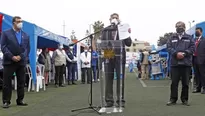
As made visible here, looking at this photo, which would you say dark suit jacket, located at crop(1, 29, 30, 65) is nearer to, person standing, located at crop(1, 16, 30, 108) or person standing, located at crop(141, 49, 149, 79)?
person standing, located at crop(1, 16, 30, 108)

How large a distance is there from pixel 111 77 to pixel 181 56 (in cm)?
184

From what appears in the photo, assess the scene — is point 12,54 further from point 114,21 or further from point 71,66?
point 71,66

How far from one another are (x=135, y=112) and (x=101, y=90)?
2.77 ft

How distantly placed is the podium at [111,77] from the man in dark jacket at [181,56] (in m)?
1.56

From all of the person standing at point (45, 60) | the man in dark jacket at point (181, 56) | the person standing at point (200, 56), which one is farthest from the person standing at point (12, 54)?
the person standing at point (45, 60)

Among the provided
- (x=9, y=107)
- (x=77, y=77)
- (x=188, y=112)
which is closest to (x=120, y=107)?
(x=188, y=112)

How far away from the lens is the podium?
7.41 meters

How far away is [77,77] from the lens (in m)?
21.2

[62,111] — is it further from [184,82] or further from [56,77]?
[56,77]

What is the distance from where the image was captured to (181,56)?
8320 millimetres

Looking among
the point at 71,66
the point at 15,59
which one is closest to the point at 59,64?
the point at 71,66

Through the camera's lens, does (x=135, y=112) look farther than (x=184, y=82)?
No

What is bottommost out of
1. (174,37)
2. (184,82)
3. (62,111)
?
(62,111)

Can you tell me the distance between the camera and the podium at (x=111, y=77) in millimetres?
7410
